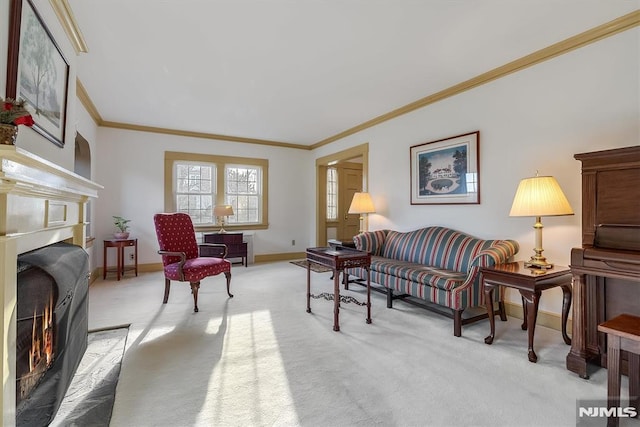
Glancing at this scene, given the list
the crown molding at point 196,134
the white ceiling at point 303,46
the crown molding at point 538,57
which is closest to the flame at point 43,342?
the white ceiling at point 303,46

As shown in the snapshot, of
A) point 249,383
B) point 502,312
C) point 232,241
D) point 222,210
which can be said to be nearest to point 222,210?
point 222,210


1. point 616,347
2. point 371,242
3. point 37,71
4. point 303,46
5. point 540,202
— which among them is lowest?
point 616,347

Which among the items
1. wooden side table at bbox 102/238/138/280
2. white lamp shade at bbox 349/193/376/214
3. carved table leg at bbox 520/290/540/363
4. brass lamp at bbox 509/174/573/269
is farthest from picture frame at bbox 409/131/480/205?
wooden side table at bbox 102/238/138/280

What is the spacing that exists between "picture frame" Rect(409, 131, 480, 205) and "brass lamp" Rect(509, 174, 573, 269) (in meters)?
0.89

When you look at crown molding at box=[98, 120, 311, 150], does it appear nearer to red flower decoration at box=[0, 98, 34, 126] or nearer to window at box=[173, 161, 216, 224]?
window at box=[173, 161, 216, 224]

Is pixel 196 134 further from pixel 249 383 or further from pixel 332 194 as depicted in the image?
pixel 249 383

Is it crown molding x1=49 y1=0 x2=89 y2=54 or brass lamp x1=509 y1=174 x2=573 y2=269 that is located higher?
crown molding x1=49 y1=0 x2=89 y2=54

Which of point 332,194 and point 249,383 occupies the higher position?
point 332,194

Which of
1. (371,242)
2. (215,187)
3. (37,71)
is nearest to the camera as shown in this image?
(37,71)

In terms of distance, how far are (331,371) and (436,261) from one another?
2.01 metres

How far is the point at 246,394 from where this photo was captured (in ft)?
5.82

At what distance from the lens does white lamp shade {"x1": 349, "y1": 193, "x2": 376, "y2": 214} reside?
4613mm

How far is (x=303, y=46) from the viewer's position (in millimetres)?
2701

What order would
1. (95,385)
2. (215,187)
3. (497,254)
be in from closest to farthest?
(95,385) < (497,254) < (215,187)
